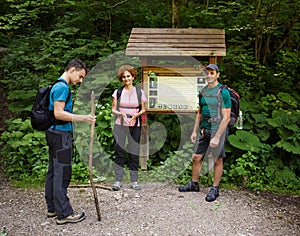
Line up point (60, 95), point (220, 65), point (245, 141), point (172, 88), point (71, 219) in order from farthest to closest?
point (220, 65) < point (245, 141) < point (172, 88) < point (71, 219) < point (60, 95)

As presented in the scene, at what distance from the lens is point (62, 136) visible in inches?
161

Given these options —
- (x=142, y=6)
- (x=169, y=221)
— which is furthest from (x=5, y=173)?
(x=142, y=6)

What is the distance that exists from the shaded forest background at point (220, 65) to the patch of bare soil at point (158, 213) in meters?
0.52

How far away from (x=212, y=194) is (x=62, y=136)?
2.28m

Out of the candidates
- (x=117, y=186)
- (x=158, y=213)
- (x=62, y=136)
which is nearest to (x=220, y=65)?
(x=117, y=186)

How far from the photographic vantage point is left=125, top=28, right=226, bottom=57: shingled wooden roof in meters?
5.41

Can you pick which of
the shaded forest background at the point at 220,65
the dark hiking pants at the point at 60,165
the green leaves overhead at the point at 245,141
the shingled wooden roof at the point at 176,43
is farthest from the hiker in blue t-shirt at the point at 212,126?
the dark hiking pants at the point at 60,165

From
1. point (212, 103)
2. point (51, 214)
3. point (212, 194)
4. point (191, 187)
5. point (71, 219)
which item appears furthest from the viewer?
point (191, 187)

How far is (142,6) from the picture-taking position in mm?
10156

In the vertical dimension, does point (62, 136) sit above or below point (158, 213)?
above

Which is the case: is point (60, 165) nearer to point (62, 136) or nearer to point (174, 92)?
point (62, 136)

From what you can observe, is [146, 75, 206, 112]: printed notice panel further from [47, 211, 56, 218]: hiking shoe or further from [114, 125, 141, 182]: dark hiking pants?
[47, 211, 56, 218]: hiking shoe

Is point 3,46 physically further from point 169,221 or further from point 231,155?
point 169,221

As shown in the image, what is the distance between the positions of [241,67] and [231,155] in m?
2.76
